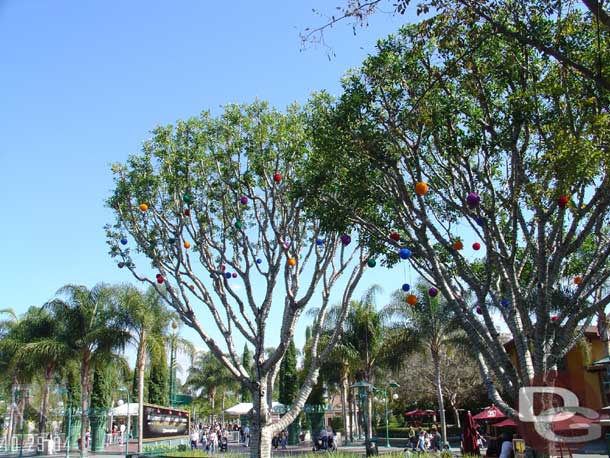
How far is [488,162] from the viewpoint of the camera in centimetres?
1163

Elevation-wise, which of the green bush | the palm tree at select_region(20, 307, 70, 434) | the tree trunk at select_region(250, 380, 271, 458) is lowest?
the green bush

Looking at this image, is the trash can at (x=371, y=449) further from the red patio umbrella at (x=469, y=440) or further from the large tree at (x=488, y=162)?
the large tree at (x=488, y=162)

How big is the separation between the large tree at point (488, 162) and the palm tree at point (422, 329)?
43.8 ft

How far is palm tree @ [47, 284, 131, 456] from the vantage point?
87.1 ft

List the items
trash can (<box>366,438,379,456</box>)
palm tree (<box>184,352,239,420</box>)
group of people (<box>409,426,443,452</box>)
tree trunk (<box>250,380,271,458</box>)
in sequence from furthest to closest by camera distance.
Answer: palm tree (<box>184,352,239,420</box>) → group of people (<box>409,426,443,452</box>) → trash can (<box>366,438,379,456</box>) → tree trunk (<box>250,380,271,458</box>)

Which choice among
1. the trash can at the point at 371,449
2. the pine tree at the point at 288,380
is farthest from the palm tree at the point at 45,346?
the trash can at the point at 371,449

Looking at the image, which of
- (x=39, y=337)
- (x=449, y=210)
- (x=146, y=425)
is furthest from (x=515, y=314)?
(x=39, y=337)

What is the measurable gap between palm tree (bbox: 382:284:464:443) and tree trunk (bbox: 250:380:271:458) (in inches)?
451

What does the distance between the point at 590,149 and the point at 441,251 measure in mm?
6313

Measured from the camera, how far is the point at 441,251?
48.8ft

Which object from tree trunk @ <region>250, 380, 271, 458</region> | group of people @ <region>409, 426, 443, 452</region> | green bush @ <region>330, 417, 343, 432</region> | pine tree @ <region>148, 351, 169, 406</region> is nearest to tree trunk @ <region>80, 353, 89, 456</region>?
pine tree @ <region>148, 351, 169, 406</region>

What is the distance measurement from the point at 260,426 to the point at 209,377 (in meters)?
43.0

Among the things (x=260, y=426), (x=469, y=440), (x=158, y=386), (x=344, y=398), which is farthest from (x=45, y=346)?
(x=344, y=398)

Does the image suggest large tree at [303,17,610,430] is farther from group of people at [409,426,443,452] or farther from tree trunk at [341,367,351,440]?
tree trunk at [341,367,351,440]
